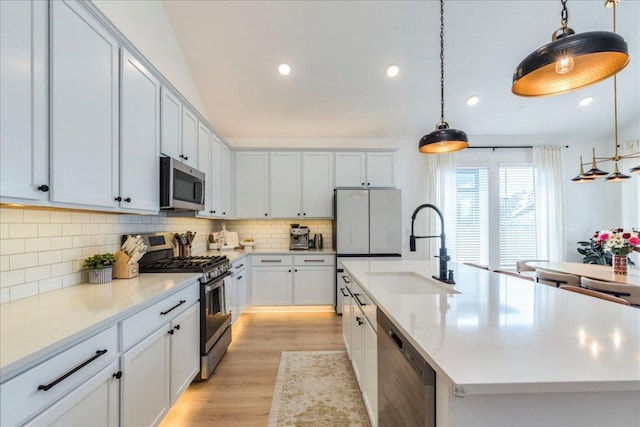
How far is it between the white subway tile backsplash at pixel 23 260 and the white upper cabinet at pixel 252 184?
112 inches

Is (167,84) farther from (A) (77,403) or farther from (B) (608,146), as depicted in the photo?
(B) (608,146)

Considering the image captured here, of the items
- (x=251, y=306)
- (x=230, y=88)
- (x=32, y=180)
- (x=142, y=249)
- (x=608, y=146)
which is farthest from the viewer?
(x=608, y=146)

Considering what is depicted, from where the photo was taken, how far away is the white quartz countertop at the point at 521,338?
0.71 meters

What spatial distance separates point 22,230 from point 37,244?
12cm

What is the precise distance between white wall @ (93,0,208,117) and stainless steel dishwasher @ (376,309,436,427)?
2.98m

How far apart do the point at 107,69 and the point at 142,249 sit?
1.24 metres

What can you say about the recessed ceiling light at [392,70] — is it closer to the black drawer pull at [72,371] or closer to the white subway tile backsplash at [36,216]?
the white subway tile backsplash at [36,216]

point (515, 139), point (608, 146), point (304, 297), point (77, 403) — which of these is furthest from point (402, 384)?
point (608, 146)

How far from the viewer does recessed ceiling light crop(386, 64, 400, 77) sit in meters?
3.53

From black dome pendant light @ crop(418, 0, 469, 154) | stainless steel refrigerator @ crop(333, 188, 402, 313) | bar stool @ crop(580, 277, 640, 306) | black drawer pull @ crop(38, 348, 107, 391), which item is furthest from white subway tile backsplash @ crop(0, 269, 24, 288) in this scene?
bar stool @ crop(580, 277, 640, 306)

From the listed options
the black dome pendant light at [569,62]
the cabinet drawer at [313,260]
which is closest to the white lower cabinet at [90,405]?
the black dome pendant light at [569,62]

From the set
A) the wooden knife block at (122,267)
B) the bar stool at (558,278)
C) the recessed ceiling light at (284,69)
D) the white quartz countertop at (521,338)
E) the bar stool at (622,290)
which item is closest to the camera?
the white quartz countertop at (521,338)

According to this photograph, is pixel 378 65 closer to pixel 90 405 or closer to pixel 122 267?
pixel 122 267

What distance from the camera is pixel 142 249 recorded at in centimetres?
219
